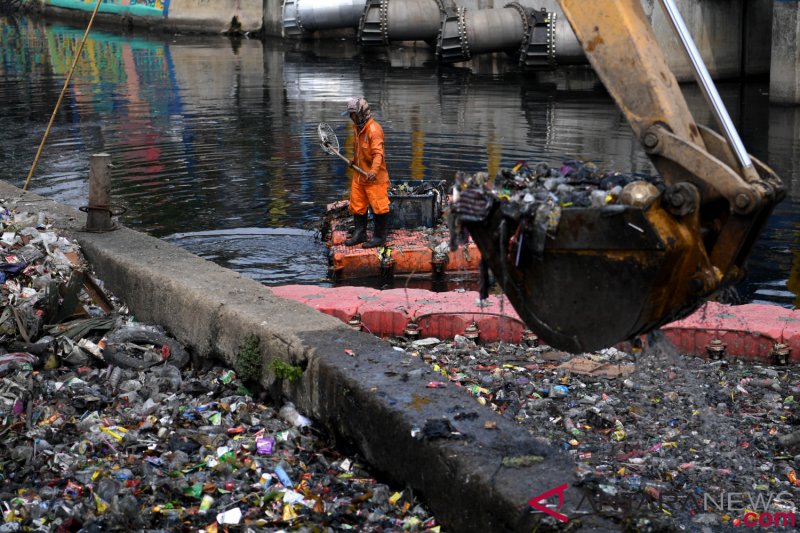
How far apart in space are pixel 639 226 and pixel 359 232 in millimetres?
7096

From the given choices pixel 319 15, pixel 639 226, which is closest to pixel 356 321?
pixel 639 226

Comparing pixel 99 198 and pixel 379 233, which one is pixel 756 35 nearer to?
pixel 379 233

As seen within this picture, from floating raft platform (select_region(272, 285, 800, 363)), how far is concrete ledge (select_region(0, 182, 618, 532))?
105 cm

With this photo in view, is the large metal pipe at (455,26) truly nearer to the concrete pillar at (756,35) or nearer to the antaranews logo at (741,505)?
the concrete pillar at (756,35)

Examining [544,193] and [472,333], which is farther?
[472,333]

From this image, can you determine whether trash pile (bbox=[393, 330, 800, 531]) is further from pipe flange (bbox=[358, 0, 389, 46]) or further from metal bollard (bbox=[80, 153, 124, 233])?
pipe flange (bbox=[358, 0, 389, 46])

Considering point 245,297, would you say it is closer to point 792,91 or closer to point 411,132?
point 411,132

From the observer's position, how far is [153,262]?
27.0 ft

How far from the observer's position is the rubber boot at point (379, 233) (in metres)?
11.2

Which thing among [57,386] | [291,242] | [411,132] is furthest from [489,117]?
[57,386]

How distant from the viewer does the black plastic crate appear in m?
11.6

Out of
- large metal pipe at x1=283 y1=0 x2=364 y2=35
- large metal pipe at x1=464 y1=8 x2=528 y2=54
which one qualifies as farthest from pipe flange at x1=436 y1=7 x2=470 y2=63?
Result: large metal pipe at x1=283 y1=0 x2=364 y2=35

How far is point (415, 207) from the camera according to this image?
462 inches

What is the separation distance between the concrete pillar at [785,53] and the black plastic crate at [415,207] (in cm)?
1287
